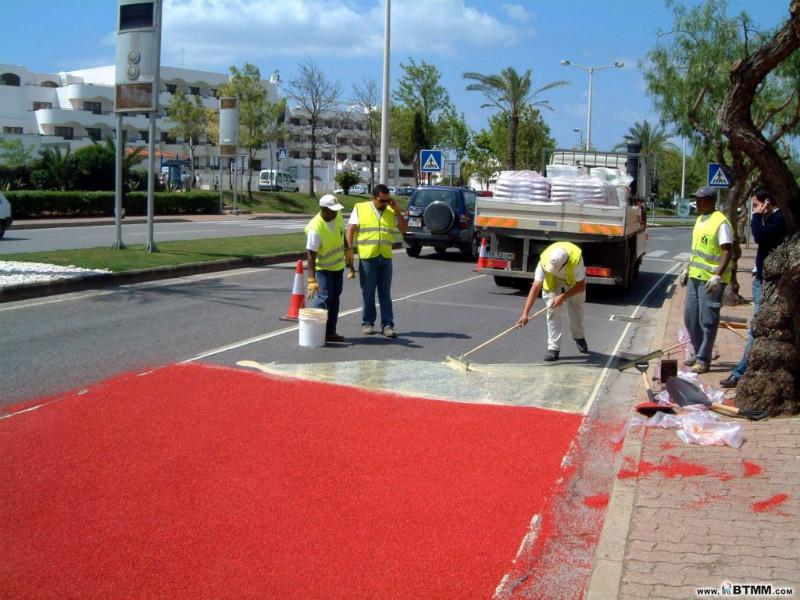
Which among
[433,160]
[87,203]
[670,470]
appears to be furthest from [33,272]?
[87,203]

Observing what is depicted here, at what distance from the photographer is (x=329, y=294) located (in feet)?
33.0

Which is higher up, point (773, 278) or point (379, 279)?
point (773, 278)

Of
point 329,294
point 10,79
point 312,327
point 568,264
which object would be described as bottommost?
point 312,327

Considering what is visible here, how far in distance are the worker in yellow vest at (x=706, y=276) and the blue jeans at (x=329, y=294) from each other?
384 cm

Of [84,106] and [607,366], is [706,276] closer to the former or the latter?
[607,366]

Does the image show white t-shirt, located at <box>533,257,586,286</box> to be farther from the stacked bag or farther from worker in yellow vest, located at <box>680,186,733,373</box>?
the stacked bag

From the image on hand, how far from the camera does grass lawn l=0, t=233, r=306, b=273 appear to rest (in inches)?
621

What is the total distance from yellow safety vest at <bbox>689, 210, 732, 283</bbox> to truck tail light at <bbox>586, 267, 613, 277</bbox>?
612 cm

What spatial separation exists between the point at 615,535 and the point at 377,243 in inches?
248

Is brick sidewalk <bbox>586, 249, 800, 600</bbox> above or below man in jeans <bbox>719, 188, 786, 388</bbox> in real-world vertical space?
below

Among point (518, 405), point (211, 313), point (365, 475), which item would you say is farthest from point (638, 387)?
point (211, 313)

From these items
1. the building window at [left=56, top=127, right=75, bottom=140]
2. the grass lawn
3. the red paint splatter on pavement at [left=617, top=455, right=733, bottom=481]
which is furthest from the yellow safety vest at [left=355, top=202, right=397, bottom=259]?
the building window at [left=56, top=127, right=75, bottom=140]

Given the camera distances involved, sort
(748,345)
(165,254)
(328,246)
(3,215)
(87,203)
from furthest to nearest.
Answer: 1. (87,203)
2. (3,215)
3. (165,254)
4. (328,246)
5. (748,345)

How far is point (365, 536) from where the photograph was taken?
468cm
